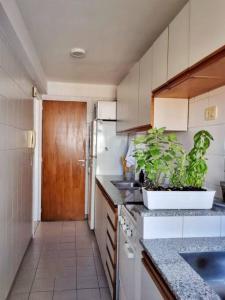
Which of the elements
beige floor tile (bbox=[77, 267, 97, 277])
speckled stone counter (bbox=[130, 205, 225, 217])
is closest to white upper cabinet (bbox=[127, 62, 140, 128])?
speckled stone counter (bbox=[130, 205, 225, 217])

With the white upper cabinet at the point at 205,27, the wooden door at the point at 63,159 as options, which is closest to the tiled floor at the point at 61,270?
the wooden door at the point at 63,159

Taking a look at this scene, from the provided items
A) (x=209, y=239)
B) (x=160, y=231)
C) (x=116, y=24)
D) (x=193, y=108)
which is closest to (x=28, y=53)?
(x=116, y=24)

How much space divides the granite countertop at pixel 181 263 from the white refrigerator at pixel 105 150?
254cm

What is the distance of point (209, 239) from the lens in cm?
128

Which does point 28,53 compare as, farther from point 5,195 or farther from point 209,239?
point 209,239

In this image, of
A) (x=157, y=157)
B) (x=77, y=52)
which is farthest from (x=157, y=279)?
(x=77, y=52)

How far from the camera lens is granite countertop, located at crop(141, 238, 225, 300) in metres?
0.81

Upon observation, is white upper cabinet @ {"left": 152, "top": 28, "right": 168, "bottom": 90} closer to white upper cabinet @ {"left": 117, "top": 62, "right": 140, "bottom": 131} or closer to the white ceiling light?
white upper cabinet @ {"left": 117, "top": 62, "right": 140, "bottom": 131}

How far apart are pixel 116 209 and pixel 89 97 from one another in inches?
105

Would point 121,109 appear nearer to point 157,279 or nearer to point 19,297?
point 19,297

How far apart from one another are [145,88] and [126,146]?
163cm

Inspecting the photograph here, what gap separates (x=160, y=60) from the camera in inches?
76.6

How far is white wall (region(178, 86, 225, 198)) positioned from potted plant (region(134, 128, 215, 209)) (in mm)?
297

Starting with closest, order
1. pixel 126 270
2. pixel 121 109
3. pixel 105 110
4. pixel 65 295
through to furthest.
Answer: pixel 126 270, pixel 65 295, pixel 121 109, pixel 105 110
